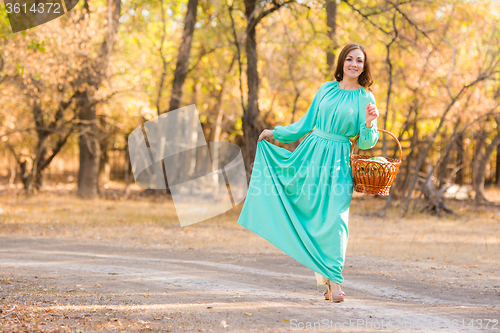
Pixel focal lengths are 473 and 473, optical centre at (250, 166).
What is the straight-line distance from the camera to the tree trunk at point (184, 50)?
45.0 ft

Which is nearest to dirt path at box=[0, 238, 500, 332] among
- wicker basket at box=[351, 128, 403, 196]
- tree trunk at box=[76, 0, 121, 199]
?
wicker basket at box=[351, 128, 403, 196]

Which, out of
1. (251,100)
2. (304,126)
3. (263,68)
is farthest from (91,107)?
(304,126)

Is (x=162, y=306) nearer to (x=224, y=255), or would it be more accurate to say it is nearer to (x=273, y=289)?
(x=273, y=289)

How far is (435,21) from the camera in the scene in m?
11.5

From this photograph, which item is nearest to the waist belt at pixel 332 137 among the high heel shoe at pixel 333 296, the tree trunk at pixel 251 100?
the high heel shoe at pixel 333 296

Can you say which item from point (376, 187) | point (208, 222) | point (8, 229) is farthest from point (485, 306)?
point (8, 229)

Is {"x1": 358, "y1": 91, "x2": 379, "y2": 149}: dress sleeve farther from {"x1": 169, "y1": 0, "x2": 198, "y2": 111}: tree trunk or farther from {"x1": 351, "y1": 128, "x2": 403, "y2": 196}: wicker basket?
{"x1": 169, "y1": 0, "x2": 198, "y2": 111}: tree trunk

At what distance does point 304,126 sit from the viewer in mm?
4273

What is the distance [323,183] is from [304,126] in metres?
0.58

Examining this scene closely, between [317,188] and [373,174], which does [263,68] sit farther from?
[373,174]

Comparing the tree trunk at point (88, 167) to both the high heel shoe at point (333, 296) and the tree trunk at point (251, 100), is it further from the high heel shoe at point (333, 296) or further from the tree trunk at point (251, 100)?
the high heel shoe at point (333, 296)

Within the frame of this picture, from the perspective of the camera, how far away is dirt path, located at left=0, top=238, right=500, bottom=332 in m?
3.44

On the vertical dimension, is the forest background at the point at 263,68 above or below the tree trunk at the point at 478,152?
above

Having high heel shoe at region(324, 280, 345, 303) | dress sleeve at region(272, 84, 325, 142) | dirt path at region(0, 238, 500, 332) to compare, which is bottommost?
dirt path at region(0, 238, 500, 332)
